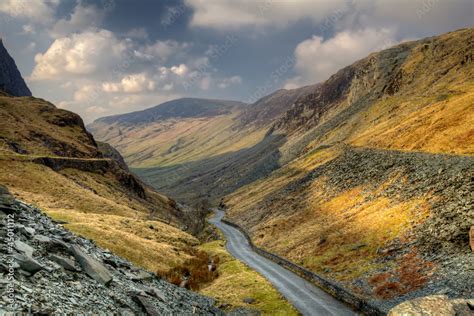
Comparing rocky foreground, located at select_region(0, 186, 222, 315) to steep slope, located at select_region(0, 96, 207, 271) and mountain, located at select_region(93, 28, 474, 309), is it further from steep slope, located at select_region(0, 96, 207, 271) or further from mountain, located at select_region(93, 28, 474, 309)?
mountain, located at select_region(93, 28, 474, 309)

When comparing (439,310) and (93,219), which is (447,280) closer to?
(439,310)

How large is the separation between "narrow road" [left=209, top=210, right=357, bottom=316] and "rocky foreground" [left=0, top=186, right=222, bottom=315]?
52.1 feet

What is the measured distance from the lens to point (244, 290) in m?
48.7

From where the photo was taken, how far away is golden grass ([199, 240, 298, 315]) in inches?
1630

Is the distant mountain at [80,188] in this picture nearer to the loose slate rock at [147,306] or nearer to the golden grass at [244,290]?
the golden grass at [244,290]

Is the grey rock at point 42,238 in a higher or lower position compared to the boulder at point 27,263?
higher

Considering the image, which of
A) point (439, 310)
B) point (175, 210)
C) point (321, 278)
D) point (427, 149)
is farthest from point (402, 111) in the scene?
point (439, 310)

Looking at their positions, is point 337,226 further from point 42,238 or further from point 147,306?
point 42,238

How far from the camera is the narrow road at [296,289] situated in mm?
40344

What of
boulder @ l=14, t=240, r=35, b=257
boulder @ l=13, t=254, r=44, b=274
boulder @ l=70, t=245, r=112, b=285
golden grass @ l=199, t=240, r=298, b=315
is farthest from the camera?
golden grass @ l=199, t=240, r=298, b=315

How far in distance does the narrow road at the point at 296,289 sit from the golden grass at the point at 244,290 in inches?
55.2

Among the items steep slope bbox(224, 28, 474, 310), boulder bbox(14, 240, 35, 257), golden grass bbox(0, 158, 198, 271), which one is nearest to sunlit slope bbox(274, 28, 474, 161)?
steep slope bbox(224, 28, 474, 310)

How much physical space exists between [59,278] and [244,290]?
33207 millimetres

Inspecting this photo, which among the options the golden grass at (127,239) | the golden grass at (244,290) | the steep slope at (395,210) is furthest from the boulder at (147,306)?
the golden grass at (127,239)
